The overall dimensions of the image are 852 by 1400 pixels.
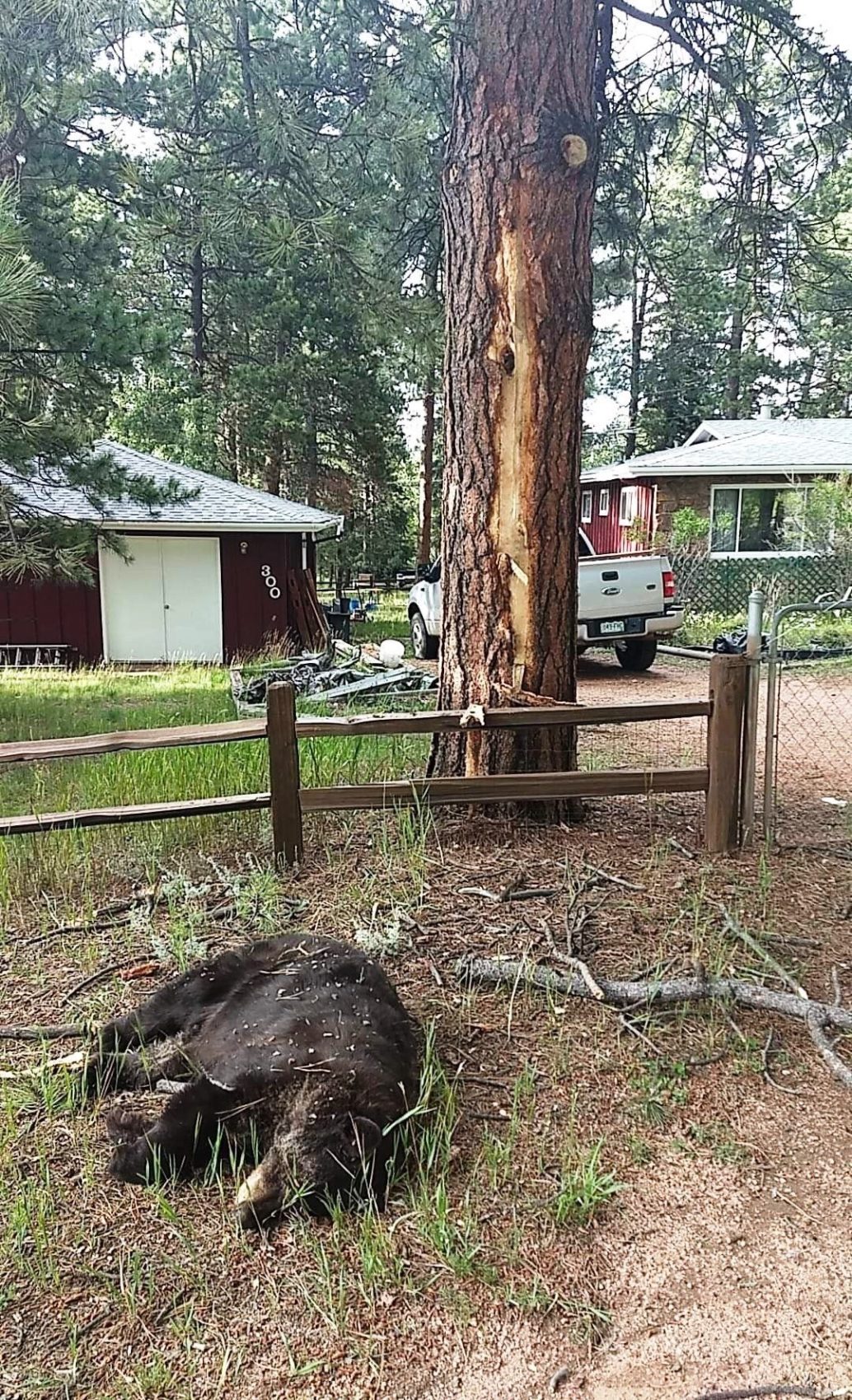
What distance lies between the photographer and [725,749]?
14.9ft

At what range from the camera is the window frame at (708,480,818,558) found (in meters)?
19.3

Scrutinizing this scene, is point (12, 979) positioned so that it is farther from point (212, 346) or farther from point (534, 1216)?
point (212, 346)

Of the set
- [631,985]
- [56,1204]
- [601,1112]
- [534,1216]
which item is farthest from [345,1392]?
[631,985]

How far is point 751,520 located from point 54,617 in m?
13.5

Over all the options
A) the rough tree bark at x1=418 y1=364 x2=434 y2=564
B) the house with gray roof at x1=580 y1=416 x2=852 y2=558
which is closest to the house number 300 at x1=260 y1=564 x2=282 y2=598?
the house with gray roof at x1=580 y1=416 x2=852 y2=558

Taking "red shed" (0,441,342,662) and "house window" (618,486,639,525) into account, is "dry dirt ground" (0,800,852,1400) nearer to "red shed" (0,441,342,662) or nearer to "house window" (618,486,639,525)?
"red shed" (0,441,342,662)

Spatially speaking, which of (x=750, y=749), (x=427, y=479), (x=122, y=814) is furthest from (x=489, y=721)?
(x=427, y=479)

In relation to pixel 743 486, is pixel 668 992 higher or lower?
lower

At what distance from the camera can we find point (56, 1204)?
2.26m

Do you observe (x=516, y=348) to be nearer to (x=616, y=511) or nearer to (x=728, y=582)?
(x=728, y=582)

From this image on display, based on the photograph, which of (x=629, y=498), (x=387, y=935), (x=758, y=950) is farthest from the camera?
(x=629, y=498)

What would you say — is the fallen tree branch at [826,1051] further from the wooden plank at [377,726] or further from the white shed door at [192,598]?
the white shed door at [192,598]

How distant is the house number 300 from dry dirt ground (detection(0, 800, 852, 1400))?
563 inches

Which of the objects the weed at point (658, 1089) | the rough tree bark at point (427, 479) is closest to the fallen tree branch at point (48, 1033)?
the weed at point (658, 1089)
